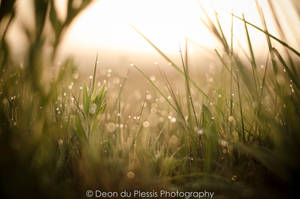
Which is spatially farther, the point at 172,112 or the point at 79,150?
the point at 172,112

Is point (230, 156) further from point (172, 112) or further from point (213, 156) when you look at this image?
point (172, 112)

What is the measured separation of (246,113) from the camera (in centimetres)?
125

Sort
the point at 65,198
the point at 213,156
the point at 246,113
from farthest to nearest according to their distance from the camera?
1. the point at 246,113
2. the point at 213,156
3. the point at 65,198

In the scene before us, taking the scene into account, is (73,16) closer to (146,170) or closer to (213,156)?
(146,170)

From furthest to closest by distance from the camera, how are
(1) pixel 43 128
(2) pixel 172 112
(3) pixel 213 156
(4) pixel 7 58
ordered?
(2) pixel 172 112 → (3) pixel 213 156 → (4) pixel 7 58 → (1) pixel 43 128

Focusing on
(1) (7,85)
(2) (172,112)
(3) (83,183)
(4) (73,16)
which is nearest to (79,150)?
(3) (83,183)

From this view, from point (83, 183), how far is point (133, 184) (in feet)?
0.53

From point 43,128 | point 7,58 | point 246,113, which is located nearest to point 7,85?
point 7,58

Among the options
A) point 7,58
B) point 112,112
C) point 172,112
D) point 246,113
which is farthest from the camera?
point 172,112

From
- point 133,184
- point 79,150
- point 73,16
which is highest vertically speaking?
point 73,16

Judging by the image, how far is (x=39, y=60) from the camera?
0.77m

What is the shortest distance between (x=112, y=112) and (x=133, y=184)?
536 millimetres

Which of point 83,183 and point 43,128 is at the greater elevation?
point 43,128

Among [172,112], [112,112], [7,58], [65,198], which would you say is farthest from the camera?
[172,112]
